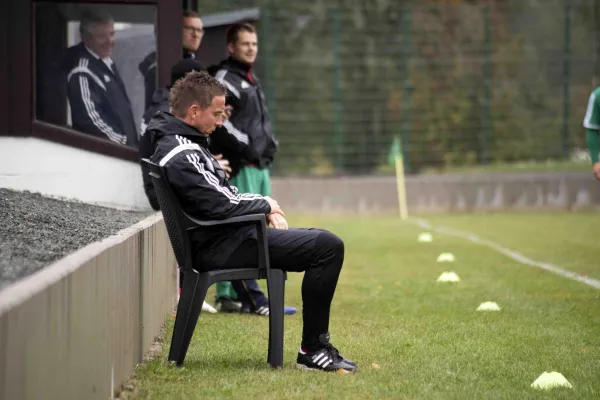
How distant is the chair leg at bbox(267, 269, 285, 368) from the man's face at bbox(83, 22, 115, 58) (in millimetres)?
4501

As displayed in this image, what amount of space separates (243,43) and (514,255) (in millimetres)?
Answer: 5938

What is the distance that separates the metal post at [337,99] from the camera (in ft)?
79.4

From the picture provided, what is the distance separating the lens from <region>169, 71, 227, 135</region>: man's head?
6918 millimetres

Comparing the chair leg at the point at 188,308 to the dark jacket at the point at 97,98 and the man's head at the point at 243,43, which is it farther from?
the dark jacket at the point at 97,98

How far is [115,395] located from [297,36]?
18538 mm

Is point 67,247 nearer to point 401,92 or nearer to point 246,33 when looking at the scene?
point 246,33

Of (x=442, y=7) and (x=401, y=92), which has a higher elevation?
(x=442, y=7)

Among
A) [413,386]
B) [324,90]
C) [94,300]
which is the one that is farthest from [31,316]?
[324,90]

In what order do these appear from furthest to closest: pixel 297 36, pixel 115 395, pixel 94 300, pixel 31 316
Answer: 1. pixel 297 36
2. pixel 115 395
3. pixel 94 300
4. pixel 31 316

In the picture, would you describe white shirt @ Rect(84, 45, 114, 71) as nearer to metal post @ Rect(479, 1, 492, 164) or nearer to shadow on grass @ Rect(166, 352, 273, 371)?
shadow on grass @ Rect(166, 352, 273, 371)

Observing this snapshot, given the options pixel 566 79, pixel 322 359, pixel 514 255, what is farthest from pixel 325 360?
pixel 566 79

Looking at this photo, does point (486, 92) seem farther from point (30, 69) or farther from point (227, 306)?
point (227, 306)

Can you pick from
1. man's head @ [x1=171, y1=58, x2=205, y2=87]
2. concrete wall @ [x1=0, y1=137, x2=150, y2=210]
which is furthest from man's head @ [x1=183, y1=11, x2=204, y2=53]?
concrete wall @ [x1=0, y1=137, x2=150, y2=210]

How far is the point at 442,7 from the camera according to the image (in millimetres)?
25906
